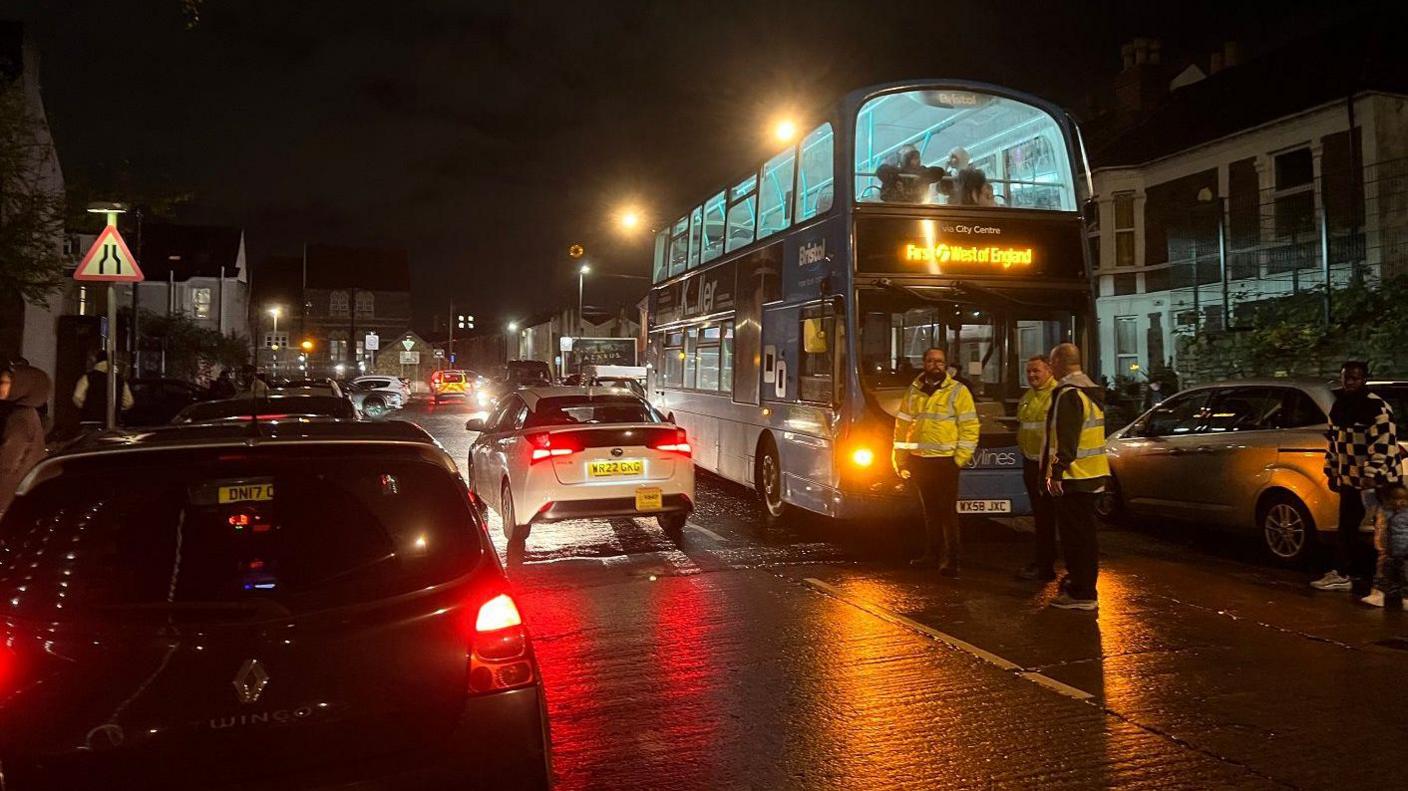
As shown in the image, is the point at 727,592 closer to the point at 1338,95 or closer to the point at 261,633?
the point at 261,633

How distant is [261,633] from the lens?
9.29 feet

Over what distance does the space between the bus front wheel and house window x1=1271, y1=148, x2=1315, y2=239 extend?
1474cm

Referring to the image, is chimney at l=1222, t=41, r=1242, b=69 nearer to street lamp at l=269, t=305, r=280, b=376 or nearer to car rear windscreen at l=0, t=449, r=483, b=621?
car rear windscreen at l=0, t=449, r=483, b=621

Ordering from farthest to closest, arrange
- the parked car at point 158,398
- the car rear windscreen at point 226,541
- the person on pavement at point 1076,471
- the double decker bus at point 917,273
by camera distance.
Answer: the parked car at point 158,398 < the double decker bus at point 917,273 < the person on pavement at point 1076,471 < the car rear windscreen at point 226,541

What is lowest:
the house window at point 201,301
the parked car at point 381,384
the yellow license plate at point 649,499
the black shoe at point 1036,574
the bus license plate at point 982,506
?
the black shoe at point 1036,574

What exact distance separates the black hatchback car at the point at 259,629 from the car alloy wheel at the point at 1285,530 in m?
7.96

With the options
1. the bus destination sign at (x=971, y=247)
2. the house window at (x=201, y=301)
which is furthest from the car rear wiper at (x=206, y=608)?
the house window at (x=201, y=301)

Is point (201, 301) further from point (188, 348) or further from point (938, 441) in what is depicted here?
point (938, 441)

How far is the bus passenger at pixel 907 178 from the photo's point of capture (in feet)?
32.3

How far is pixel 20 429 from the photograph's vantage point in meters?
7.96

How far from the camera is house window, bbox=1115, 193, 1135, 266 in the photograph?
2692 centimetres

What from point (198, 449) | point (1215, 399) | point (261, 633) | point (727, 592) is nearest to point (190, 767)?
point (261, 633)

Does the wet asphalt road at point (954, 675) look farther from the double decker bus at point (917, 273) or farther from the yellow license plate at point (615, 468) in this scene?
the double decker bus at point (917, 273)

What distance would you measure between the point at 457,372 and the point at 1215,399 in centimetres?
4051
